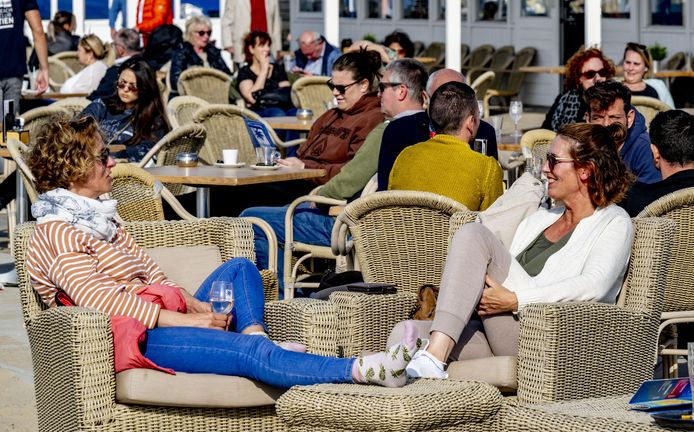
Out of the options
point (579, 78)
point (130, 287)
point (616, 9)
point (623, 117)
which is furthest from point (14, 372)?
point (616, 9)

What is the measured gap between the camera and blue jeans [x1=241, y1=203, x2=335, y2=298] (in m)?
6.48

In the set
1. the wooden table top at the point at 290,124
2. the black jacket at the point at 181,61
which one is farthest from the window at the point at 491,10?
the wooden table top at the point at 290,124

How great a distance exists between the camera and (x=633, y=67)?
936 cm

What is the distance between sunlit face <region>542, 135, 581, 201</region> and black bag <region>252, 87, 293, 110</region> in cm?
736

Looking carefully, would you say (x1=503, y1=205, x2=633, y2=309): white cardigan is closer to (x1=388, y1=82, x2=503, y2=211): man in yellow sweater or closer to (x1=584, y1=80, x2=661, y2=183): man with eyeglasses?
(x1=388, y1=82, x2=503, y2=211): man in yellow sweater

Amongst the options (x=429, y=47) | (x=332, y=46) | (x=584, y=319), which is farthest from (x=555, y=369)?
(x=429, y=47)

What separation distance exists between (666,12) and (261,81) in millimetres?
7359

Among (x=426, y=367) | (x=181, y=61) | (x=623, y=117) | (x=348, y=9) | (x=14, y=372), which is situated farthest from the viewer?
(x=348, y=9)

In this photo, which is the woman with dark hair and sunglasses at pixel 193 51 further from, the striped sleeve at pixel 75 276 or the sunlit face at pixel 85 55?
the striped sleeve at pixel 75 276

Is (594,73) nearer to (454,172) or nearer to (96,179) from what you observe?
(454,172)

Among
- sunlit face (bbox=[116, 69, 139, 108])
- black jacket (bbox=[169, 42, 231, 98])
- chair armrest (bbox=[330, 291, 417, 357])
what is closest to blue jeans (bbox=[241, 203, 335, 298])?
sunlit face (bbox=[116, 69, 139, 108])

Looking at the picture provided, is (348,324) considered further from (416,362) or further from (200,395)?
(200,395)

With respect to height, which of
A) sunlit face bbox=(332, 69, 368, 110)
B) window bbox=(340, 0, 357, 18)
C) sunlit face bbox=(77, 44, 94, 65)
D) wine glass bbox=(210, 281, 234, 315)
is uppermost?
window bbox=(340, 0, 357, 18)

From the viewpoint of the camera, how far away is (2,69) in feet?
30.2
